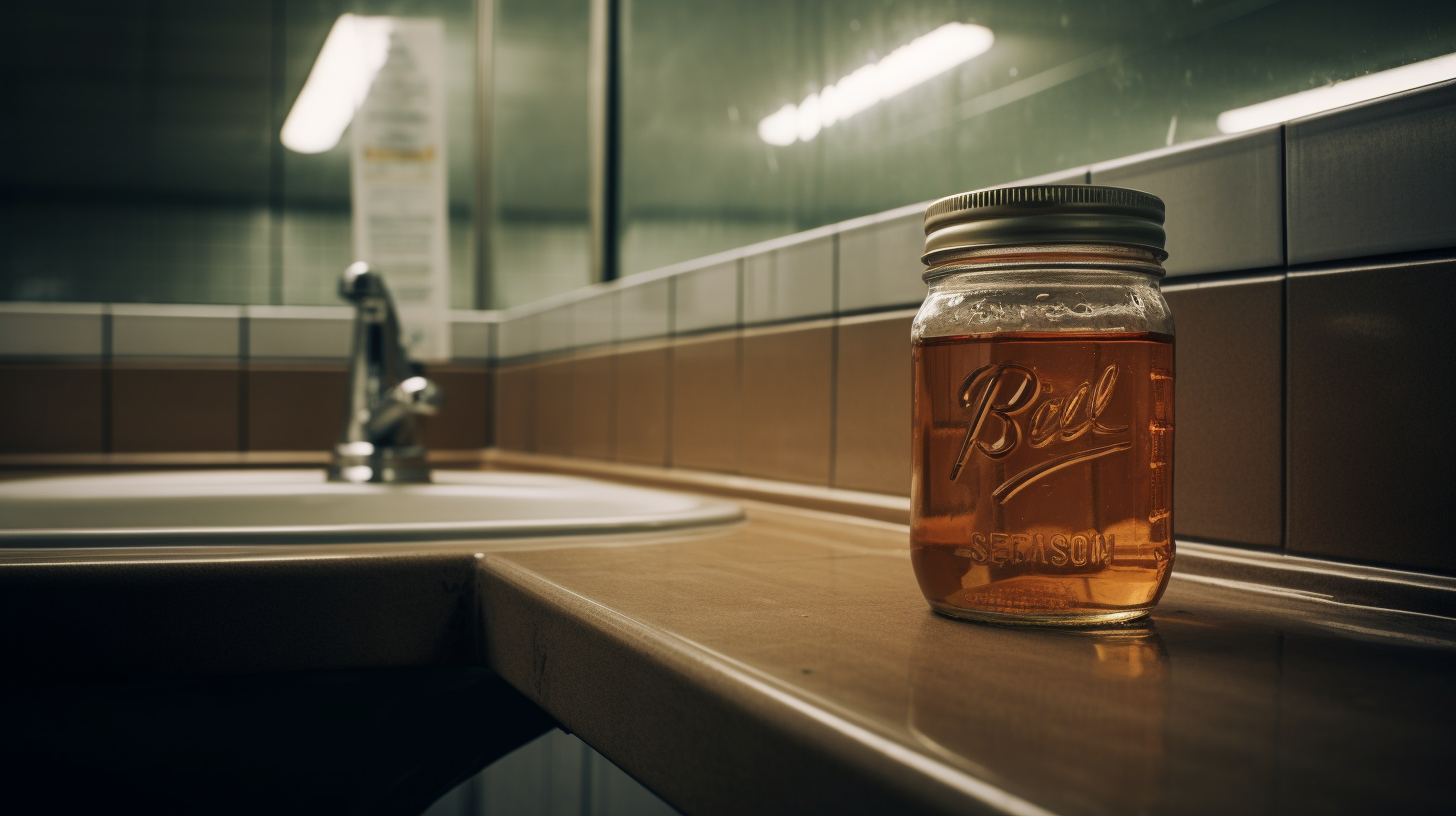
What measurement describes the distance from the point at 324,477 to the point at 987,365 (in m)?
1.09

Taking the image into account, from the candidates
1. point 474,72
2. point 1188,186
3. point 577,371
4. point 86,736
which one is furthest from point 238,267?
point 1188,186

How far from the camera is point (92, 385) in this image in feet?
5.33

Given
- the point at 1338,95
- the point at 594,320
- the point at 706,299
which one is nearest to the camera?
the point at 1338,95

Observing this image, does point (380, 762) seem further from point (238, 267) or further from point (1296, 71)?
point (238, 267)

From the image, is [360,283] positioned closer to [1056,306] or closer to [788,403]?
[788,403]

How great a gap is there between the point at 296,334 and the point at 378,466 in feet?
1.96

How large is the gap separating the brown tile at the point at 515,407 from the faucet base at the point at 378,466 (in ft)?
1.41

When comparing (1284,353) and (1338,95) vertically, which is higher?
(1338,95)

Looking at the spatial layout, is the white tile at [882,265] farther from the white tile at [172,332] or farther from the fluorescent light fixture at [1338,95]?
the white tile at [172,332]

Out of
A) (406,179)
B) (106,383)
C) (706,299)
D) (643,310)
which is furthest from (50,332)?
(706,299)

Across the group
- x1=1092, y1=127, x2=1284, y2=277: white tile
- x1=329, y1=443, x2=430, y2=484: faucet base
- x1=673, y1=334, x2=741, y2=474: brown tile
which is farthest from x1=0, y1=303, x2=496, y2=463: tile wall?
x1=1092, y1=127, x2=1284, y2=277: white tile

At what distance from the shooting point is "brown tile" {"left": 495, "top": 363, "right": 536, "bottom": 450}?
1670 millimetres

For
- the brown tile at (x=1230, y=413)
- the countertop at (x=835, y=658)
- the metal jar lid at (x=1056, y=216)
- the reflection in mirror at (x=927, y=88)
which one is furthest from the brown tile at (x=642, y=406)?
the metal jar lid at (x=1056, y=216)

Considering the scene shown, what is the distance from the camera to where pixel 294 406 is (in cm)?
170
